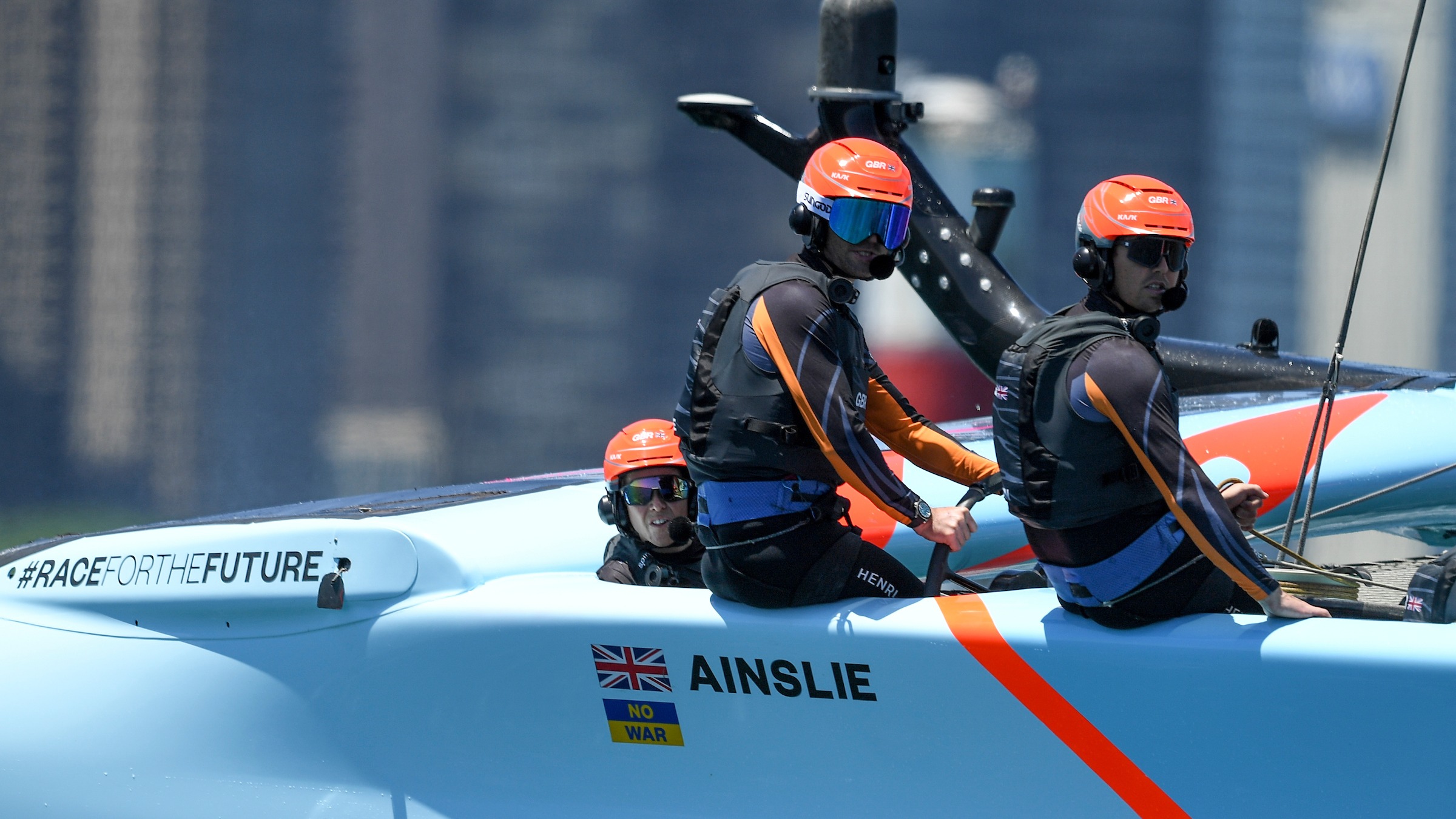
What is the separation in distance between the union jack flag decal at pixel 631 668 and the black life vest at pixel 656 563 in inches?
16.3

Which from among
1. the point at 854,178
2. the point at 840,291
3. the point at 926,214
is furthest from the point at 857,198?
the point at 926,214

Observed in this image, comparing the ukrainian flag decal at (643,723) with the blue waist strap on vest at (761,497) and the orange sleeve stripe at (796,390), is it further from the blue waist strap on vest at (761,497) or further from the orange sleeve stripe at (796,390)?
the orange sleeve stripe at (796,390)

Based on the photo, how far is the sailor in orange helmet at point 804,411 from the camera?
2.56m

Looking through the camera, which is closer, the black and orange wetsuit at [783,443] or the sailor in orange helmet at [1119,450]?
the sailor in orange helmet at [1119,450]

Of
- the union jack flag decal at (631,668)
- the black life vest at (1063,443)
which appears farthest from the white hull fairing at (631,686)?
the black life vest at (1063,443)

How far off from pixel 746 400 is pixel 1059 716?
742 mm

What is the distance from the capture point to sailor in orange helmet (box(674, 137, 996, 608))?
8.39 feet

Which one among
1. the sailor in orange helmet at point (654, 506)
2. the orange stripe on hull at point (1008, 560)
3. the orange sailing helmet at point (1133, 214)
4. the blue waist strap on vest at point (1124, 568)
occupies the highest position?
the orange sailing helmet at point (1133, 214)

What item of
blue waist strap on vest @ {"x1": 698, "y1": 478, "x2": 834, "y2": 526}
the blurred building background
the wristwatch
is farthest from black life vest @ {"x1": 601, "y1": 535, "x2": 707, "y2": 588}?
the blurred building background

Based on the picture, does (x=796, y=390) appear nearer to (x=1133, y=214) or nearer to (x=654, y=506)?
(x=1133, y=214)

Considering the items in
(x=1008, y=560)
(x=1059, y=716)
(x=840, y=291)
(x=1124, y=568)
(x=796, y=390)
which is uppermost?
(x=840, y=291)

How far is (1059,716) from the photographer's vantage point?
2.50m

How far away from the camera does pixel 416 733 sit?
308cm

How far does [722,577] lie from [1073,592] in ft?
2.08
